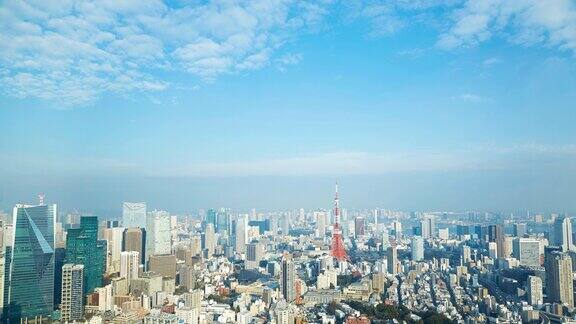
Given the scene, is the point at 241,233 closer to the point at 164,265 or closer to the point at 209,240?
the point at 209,240

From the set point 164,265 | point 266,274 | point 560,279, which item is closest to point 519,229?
point 560,279

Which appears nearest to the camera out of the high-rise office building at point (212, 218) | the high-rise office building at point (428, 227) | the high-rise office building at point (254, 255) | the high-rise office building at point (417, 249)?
the high-rise office building at point (254, 255)

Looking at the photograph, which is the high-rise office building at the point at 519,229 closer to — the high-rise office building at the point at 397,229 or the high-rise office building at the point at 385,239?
the high-rise office building at the point at 385,239

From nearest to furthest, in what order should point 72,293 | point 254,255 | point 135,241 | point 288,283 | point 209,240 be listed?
point 72,293, point 288,283, point 135,241, point 254,255, point 209,240

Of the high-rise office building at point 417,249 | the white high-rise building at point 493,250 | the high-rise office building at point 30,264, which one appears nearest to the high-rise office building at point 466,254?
the white high-rise building at point 493,250

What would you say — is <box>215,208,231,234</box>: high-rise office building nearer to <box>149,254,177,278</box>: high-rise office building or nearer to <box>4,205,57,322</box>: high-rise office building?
<box>149,254,177,278</box>: high-rise office building

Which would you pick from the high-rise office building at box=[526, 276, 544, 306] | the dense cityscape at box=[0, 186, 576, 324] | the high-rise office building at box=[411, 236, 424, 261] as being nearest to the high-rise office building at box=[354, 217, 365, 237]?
the dense cityscape at box=[0, 186, 576, 324]
